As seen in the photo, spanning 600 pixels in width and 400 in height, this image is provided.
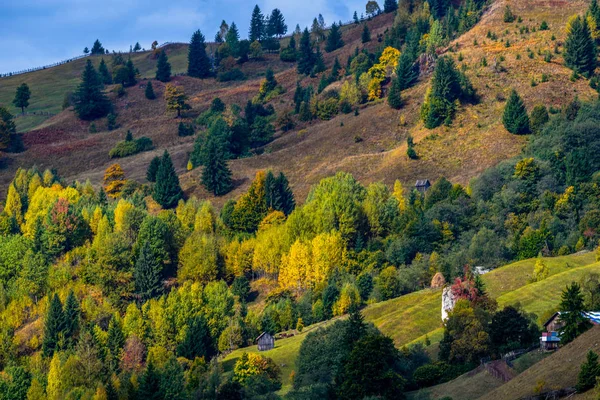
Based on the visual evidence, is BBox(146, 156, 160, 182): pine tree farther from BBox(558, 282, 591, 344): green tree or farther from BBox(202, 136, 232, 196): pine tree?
BBox(558, 282, 591, 344): green tree

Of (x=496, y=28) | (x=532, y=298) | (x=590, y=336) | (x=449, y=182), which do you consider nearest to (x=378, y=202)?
(x=449, y=182)

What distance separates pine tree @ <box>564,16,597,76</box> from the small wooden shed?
74896 mm

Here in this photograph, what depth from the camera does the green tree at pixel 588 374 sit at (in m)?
60.3

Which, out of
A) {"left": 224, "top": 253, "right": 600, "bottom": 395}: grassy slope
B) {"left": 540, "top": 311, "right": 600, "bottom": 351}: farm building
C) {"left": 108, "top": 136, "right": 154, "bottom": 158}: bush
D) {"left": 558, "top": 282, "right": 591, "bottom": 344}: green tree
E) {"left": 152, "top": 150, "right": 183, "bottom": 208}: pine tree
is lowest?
{"left": 224, "top": 253, "right": 600, "bottom": 395}: grassy slope

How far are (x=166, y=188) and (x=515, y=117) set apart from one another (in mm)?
46254

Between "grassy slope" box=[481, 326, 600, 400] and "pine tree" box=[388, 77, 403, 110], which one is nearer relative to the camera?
"grassy slope" box=[481, 326, 600, 400]

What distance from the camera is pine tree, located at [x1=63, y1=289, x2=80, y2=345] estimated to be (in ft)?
384

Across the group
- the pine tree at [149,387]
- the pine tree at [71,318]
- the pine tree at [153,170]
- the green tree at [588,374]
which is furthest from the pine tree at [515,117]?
the green tree at [588,374]

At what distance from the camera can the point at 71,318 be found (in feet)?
388

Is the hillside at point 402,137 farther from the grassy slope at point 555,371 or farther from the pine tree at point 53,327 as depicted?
the grassy slope at point 555,371

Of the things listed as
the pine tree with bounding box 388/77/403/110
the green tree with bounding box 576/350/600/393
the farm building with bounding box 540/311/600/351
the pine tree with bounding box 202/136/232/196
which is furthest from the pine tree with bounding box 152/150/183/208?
the green tree with bounding box 576/350/600/393

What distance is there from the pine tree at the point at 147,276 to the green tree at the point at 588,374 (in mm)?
72247

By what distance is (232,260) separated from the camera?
12850 cm

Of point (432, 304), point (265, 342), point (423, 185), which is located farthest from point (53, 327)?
point (423, 185)
